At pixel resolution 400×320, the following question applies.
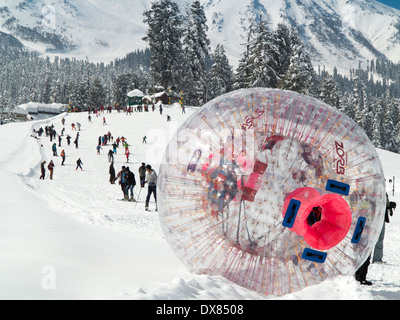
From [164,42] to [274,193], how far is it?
5244 cm

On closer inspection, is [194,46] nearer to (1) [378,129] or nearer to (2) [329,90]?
(2) [329,90]

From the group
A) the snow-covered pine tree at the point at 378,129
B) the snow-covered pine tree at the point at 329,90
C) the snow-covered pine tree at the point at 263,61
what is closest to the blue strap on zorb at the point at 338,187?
the snow-covered pine tree at the point at 263,61

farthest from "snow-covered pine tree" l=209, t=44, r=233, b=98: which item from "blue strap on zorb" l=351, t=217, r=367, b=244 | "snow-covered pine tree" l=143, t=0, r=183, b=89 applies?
"blue strap on zorb" l=351, t=217, r=367, b=244

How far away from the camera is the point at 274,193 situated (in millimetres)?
3639

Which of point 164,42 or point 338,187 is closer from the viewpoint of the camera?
point 338,187

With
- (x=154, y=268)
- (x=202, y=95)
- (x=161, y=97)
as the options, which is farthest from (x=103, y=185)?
(x=202, y=95)

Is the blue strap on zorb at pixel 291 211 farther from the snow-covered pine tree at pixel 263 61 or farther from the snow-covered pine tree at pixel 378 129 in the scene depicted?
the snow-covered pine tree at pixel 378 129

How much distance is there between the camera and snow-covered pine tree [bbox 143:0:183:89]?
53594 mm

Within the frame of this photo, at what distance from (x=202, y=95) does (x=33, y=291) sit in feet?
182

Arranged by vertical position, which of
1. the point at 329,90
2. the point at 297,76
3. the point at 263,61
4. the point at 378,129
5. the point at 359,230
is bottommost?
the point at 359,230

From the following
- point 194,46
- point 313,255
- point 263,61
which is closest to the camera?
point 313,255

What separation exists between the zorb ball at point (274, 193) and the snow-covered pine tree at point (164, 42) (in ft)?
168

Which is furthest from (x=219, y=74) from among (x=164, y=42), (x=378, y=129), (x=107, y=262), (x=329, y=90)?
(x=107, y=262)

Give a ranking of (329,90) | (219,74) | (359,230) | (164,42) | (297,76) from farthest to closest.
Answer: (219,74), (164,42), (329,90), (297,76), (359,230)
